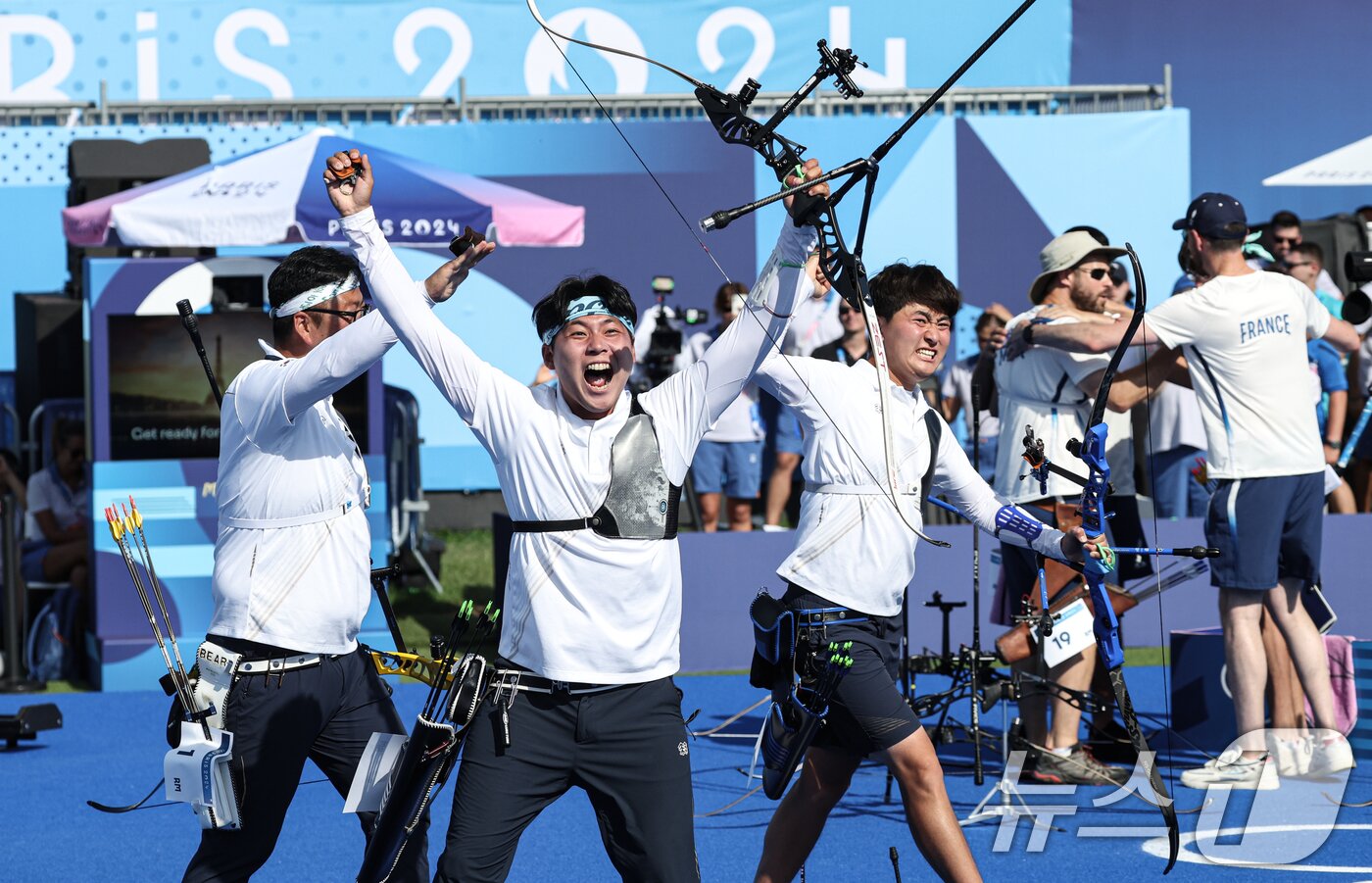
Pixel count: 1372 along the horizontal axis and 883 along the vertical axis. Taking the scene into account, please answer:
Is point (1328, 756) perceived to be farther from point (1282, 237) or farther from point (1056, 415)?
point (1282, 237)

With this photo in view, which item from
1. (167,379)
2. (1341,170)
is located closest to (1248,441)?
(1341,170)

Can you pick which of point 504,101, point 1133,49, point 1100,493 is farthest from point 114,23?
point 1100,493

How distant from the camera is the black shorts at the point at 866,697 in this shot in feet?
13.5

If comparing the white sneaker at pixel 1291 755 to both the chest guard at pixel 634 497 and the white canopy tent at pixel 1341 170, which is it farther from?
the white canopy tent at pixel 1341 170

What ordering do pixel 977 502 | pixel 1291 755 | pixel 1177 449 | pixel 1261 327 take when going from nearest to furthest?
pixel 977 502, pixel 1261 327, pixel 1291 755, pixel 1177 449

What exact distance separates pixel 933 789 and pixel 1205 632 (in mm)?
3343

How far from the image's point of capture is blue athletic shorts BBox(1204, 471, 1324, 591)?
6.00 meters

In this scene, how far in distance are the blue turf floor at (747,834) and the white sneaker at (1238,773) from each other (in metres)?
0.06

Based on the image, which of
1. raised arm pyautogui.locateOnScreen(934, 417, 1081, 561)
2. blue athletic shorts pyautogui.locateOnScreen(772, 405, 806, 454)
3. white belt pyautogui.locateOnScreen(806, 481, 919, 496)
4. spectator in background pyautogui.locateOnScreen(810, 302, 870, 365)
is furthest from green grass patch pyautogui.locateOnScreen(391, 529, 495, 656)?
raised arm pyautogui.locateOnScreen(934, 417, 1081, 561)

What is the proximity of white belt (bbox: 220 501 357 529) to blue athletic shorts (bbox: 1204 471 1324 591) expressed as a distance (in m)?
3.40

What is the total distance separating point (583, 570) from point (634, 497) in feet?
0.60

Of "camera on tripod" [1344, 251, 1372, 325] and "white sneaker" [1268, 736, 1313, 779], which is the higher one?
"camera on tripod" [1344, 251, 1372, 325]

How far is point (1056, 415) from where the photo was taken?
20.9ft

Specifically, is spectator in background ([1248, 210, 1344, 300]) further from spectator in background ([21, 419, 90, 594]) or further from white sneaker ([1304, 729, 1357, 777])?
spectator in background ([21, 419, 90, 594])
